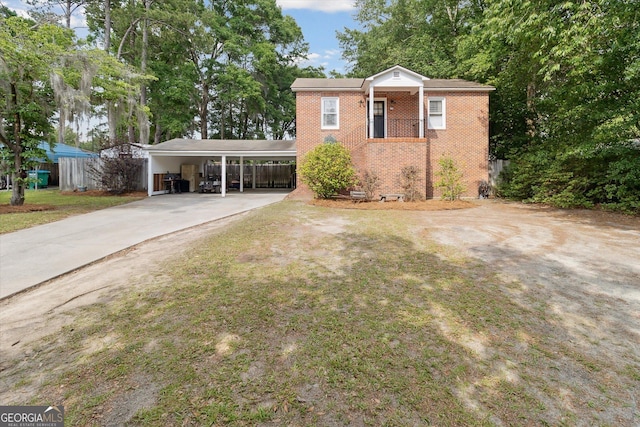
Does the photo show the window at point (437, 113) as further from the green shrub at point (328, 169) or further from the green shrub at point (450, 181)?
the green shrub at point (328, 169)

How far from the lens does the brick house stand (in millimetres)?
15133

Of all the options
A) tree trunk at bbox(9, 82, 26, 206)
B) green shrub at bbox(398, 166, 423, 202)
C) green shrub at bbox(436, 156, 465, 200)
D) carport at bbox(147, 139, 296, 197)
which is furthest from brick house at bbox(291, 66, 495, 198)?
tree trunk at bbox(9, 82, 26, 206)

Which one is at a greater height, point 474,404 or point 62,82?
point 62,82

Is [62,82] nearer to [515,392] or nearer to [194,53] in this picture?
[515,392]

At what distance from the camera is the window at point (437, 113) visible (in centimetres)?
1552

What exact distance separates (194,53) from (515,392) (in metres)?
31.0

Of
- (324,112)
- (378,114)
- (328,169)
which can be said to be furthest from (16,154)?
(378,114)

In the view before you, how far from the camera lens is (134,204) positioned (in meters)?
13.4

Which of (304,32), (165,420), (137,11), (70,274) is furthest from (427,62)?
(165,420)

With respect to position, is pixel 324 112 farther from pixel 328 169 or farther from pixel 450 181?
pixel 450 181

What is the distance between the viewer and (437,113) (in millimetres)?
15578

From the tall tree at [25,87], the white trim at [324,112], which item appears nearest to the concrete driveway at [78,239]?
the tall tree at [25,87]

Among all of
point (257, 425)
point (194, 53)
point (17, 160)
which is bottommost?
point (257, 425)

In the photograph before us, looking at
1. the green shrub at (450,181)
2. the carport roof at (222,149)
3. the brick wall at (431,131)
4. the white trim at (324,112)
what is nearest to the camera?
the green shrub at (450,181)
